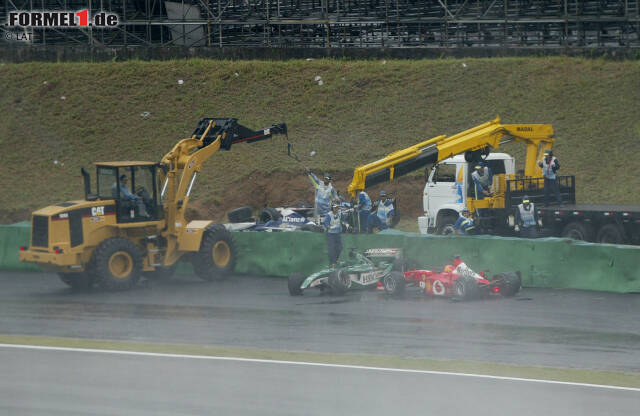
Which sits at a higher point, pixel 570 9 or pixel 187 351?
pixel 570 9

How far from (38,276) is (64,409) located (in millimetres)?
13692

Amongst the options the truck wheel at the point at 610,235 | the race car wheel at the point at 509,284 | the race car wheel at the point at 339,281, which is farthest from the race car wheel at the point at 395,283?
the truck wheel at the point at 610,235

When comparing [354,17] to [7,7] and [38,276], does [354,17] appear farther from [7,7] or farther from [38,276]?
[38,276]

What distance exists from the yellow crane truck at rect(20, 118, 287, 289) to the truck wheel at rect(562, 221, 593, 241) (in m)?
8.22

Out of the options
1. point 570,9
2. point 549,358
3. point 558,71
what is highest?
point 570,9

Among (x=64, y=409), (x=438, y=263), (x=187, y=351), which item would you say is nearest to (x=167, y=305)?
(x=187, y=351)

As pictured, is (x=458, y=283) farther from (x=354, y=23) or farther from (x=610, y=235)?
(x=354, y=23)

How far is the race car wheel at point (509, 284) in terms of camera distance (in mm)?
17594

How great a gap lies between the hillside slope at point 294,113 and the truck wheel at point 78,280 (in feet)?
42.0

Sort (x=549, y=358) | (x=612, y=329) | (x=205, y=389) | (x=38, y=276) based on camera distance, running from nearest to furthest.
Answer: (x=205, y=389)
(x=549, y=358)
(x=612, y=329)
(x=38, y=276)

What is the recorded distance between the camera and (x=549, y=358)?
40.6 ft

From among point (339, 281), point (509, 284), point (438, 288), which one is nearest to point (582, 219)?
point (509, 284)

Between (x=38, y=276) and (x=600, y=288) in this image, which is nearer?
(x=600, y=288)

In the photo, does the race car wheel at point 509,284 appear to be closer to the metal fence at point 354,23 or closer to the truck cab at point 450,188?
the truck cab at point 450,188
